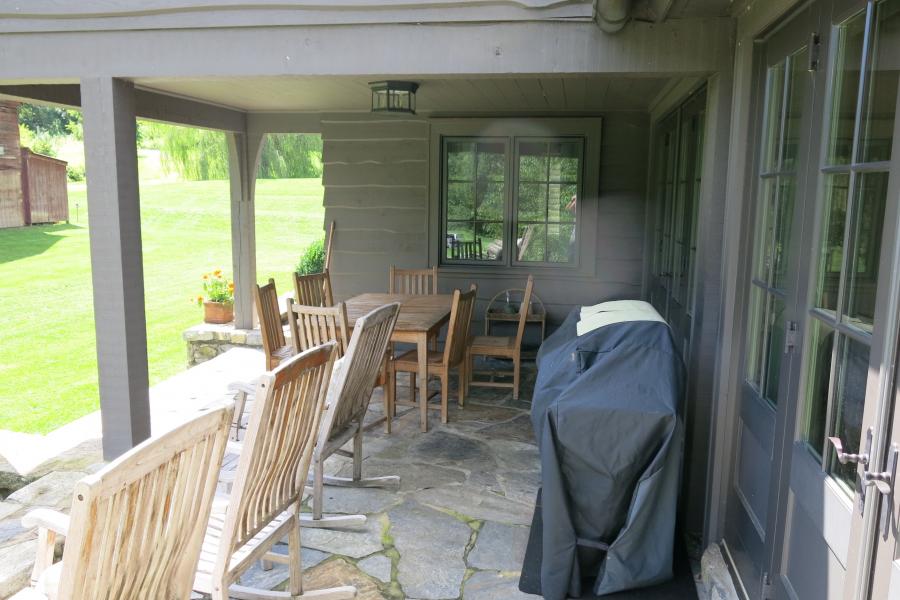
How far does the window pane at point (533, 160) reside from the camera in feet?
20.2

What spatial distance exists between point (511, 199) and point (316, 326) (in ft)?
9.22

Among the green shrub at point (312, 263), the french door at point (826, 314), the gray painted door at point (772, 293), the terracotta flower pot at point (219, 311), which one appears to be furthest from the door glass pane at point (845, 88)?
the green shrub at point (312, 263)

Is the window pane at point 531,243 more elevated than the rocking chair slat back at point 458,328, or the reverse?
the window pane at point 531,243

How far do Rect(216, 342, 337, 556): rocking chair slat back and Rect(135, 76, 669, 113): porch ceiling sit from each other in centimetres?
244

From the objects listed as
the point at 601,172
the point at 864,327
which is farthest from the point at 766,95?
the point at 601,172

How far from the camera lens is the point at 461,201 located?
20.8 ft

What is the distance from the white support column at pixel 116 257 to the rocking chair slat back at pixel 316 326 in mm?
857

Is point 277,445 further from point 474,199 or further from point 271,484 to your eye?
point 474,199

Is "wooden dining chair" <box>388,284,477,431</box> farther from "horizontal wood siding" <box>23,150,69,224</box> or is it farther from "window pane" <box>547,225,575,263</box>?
"horizontal wood siding" <box>23,150,69,224</box>

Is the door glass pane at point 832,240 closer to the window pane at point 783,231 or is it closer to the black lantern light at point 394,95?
the window pane at point 783,231

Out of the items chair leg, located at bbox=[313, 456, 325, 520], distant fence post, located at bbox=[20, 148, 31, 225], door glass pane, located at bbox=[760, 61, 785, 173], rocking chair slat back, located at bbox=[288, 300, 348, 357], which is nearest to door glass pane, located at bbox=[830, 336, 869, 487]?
door glass pane, located at bbox=[760, 61, 785, 173]

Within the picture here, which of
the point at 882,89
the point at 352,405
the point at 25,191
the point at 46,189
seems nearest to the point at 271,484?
the point at 352,405

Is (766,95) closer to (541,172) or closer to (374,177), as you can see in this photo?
(541,172)

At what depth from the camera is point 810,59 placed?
1.95 m
